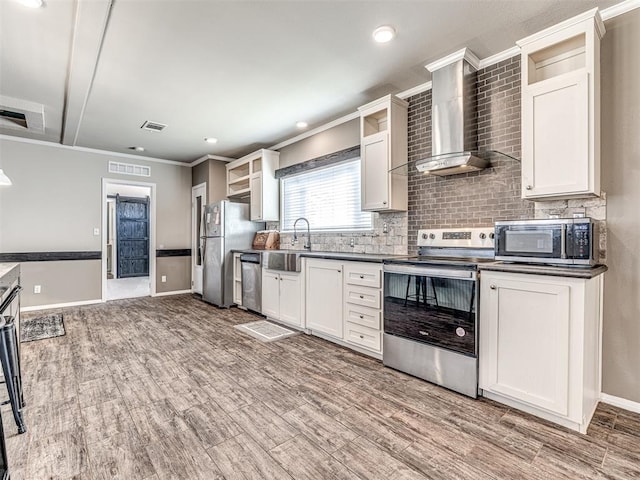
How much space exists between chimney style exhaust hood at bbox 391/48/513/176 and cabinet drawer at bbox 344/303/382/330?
1384 mm

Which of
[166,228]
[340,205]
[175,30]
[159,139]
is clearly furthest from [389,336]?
[166,228]

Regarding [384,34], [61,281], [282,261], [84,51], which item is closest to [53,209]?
[61,281]

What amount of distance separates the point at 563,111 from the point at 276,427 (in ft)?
9.09

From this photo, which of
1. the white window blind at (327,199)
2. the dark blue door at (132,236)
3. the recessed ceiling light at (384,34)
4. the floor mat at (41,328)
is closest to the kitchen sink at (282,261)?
the white window blind at (327,199)

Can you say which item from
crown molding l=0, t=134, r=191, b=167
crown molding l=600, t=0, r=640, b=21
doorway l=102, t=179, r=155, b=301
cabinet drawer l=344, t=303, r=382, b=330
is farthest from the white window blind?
doorway l=102, t=179, r=155, b=301

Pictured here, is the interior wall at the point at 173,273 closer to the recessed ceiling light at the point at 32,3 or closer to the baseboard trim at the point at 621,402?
the recessed ceiling light at the point at 32,3

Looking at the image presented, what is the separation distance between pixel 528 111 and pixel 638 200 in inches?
35.8

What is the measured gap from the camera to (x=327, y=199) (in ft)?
14.5

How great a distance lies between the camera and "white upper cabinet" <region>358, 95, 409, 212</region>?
3.28 metres

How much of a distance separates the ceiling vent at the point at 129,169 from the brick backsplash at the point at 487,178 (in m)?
5.13

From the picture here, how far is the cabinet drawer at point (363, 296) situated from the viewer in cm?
301

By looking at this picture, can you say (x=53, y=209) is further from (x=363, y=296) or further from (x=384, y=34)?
(x=384, y=34)

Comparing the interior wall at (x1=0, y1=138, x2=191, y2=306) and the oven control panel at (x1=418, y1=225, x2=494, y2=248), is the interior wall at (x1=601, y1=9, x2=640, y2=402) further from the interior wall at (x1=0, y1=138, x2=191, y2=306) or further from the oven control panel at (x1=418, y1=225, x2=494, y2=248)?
the interior wall at (x1=0, y1=138, x2=191, y2=306)

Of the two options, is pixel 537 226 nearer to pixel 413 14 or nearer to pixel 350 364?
pixel 413 14
